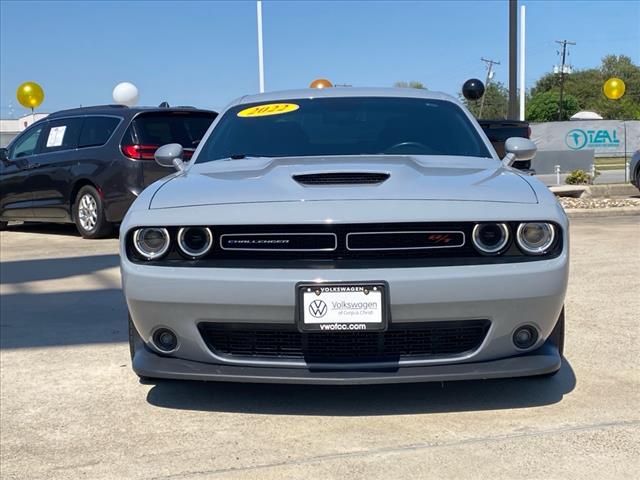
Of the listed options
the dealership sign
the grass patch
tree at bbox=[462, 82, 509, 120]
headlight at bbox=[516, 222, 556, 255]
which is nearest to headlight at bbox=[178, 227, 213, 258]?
headlight at bbox=[516, 222, 556, 255]

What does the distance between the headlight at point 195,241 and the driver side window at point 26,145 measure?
7.91 m

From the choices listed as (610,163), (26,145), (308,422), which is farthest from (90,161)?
(610,163)

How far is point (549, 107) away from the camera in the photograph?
7200cm

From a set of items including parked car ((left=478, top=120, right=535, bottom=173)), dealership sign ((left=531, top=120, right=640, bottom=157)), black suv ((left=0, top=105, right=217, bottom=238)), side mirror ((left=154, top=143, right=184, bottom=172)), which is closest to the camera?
side mirror ((left=154, top=143, right=184, bottom=172))

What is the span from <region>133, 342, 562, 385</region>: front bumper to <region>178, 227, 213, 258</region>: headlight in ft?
1.54

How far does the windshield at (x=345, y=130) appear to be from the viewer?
4.25 meters

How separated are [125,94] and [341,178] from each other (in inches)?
795

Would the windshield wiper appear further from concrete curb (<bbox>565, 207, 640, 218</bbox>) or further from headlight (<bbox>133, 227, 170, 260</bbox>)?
concrete curb (<bbox>565, 207, 640, 218</bbox>)

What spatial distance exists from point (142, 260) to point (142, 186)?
5.96 m

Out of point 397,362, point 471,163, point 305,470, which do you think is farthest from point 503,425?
point 471,163

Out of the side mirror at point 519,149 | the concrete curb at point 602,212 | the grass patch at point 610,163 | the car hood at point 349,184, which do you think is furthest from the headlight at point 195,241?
the grass patch at point 610,163

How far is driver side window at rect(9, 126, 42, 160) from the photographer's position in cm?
1030

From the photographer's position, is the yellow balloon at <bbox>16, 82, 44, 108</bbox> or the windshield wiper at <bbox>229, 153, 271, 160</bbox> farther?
the yellow balloon at <bbox>16, 82, 44, 108</bbox>

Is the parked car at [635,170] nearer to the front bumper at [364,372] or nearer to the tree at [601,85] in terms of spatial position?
the front bumper at [364,372]
